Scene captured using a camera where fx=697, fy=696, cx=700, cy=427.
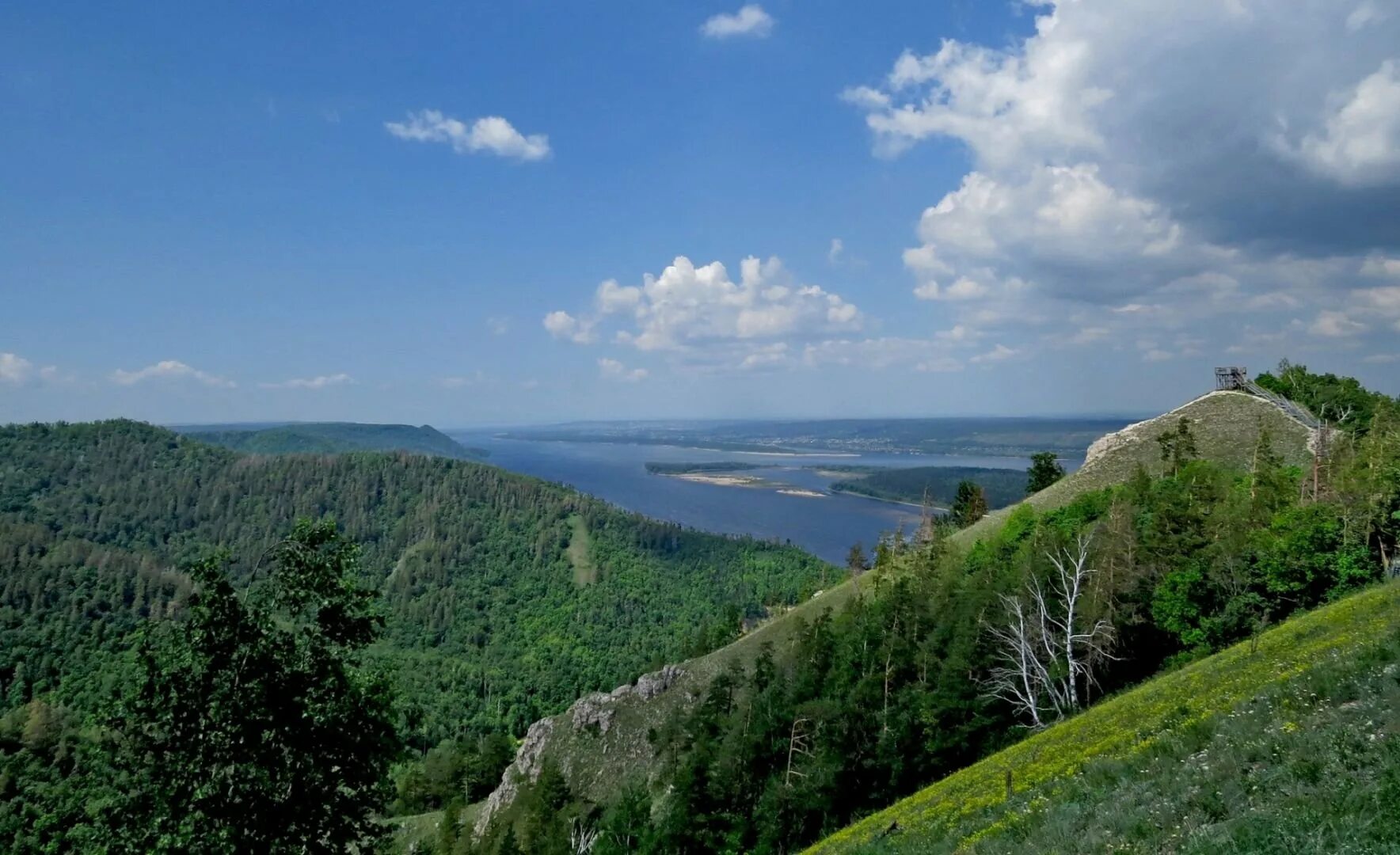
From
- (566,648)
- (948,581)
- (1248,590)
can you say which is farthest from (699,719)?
(566,648)

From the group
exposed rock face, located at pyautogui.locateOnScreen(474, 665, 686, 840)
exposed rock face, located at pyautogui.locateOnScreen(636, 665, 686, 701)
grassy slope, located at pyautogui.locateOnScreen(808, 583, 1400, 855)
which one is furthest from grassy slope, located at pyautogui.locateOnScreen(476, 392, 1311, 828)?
grassy slope, located at pyautogui.locateOnScreen(808, 583, 1400, 855)

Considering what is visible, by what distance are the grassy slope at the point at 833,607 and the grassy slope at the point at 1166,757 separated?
38.4m

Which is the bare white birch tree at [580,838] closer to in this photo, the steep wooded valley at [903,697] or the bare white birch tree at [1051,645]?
the steep wooded valley at [903,697]

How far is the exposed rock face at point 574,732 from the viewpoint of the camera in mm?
65688

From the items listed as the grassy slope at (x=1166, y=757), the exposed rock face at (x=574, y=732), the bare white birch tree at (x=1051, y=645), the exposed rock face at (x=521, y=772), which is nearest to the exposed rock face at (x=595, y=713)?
the exposed rock face at (x=574, y=732)

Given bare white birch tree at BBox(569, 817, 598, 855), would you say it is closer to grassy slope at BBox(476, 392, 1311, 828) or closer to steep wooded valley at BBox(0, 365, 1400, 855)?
steep wooded valley at BBox(0, 365, 1400, 855)

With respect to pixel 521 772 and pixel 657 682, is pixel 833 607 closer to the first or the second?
pixel 657 682

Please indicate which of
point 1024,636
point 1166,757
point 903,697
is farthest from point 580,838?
point 1166,757

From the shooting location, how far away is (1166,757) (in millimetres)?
13844

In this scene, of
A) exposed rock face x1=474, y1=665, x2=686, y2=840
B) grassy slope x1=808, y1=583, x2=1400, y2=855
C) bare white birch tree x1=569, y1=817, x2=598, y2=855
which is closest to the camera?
grassy slope x1=808, y1=583, x2=1400, y2=855

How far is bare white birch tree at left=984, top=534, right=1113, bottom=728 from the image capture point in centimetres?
3391

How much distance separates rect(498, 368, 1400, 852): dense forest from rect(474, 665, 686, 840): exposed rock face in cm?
1286

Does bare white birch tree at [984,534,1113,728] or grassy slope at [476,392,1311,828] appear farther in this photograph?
grassy slope at [476,392,1311,828]

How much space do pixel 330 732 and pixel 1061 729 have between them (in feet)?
79.7
